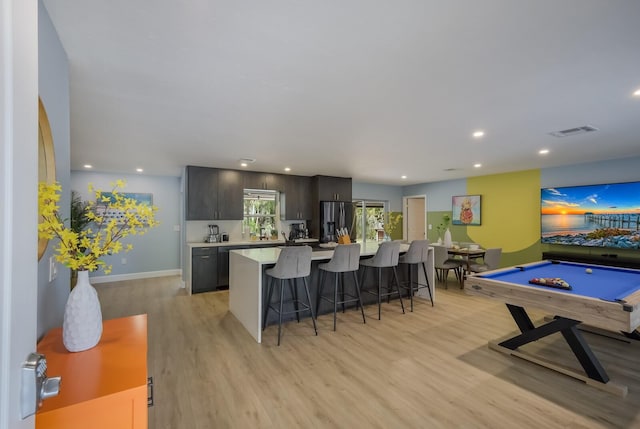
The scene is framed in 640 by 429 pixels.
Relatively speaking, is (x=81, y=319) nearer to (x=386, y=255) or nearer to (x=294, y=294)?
(x=294, y=294)

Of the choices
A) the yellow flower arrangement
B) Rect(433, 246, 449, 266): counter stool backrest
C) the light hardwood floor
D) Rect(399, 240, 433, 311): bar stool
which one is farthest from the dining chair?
the yellow flower arrangement

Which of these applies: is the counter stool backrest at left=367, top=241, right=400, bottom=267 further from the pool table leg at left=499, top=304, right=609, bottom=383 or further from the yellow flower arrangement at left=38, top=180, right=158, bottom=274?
the yellow flower arrangement at left=38, top=180, right=158, bottom=274

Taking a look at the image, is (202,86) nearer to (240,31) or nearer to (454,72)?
(240,31)

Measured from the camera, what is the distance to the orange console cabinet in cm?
94

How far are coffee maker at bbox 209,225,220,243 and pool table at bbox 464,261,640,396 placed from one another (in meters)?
4.69

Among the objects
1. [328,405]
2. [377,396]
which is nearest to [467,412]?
[377,396]

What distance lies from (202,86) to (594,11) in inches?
97.1

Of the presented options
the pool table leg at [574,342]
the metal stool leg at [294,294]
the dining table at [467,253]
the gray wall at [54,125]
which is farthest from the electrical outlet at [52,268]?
the dining table at [467,253]

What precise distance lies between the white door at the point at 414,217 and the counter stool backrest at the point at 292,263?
20.5 feet

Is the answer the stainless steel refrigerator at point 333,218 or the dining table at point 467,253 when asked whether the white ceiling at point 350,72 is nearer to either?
the dining table at point 467,253

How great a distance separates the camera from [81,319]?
126cm

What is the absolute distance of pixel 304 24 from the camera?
157cm

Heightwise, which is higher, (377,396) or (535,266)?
(535,266)

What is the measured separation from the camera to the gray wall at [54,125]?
4.50 ft
